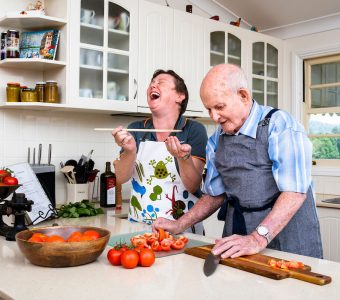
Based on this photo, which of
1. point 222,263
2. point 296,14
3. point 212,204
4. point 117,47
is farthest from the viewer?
point 296,14

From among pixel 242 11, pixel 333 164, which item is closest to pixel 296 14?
pixel 242 11

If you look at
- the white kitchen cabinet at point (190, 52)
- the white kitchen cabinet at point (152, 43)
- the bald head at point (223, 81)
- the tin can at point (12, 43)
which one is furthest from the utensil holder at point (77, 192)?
the bald head at point (223, 81)

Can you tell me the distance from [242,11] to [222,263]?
330 centimetres

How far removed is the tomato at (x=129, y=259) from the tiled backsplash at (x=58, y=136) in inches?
75.0

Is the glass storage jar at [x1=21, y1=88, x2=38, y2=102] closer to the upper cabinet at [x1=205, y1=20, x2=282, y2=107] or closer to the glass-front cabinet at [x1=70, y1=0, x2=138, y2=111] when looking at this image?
the glass-front cabinet at [x1=70, y1=0, x2=138, y2=111]

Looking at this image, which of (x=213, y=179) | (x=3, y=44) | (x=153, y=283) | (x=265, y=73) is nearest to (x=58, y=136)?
(x=3, y=44)

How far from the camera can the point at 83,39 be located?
301 centimetres

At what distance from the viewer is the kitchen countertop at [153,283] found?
1175 millimetres

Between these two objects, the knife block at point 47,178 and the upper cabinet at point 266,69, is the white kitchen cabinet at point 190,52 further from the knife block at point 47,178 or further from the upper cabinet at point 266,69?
the knife block at point 47,178

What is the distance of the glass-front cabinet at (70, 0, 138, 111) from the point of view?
298 centimetres

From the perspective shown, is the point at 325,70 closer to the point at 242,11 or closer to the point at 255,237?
the point at 242,11

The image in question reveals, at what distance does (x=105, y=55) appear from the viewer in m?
3.13

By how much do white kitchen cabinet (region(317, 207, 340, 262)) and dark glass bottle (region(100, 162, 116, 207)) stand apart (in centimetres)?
159

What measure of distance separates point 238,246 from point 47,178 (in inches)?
67.7
